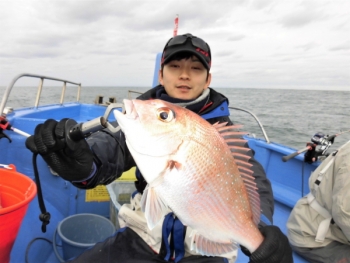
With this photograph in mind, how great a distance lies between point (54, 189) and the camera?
311 centimetres

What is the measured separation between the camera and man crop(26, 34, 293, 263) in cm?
145

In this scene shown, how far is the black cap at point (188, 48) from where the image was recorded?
2.04 m

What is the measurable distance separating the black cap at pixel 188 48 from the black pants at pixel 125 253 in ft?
5.04

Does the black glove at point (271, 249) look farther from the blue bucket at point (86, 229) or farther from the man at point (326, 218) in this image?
the blue bucket at point (86, 229)

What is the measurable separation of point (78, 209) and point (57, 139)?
231 centimetres

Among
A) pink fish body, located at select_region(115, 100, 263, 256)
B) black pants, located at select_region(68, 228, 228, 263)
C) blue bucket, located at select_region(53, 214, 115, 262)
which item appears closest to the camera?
pink fish body, located at select_region(115, 100, 263, 256)

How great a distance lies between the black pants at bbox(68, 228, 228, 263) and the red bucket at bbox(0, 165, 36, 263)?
1.60 feet

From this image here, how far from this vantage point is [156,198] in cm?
125

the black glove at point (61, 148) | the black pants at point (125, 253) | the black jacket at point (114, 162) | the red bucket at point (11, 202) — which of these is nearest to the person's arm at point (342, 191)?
the black jacket at point (114, 162)

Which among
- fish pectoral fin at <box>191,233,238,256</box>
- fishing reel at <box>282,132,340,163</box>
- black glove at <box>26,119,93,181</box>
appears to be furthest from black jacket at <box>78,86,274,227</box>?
fishing reel at <box>282,132,340,163</box>

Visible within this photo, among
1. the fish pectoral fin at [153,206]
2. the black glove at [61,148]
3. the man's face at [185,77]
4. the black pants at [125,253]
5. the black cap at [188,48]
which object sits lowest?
the black pants at [125,253]

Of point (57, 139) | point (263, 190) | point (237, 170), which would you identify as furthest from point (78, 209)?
point (237, 170)

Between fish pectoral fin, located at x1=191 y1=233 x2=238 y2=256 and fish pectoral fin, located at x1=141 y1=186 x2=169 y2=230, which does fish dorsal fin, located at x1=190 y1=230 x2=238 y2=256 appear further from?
fish pectoral fin, located at x1=141 y1=186 x2=169 y2=230

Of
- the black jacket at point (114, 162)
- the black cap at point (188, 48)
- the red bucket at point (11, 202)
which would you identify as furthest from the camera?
the black cap at point (188, 48)
